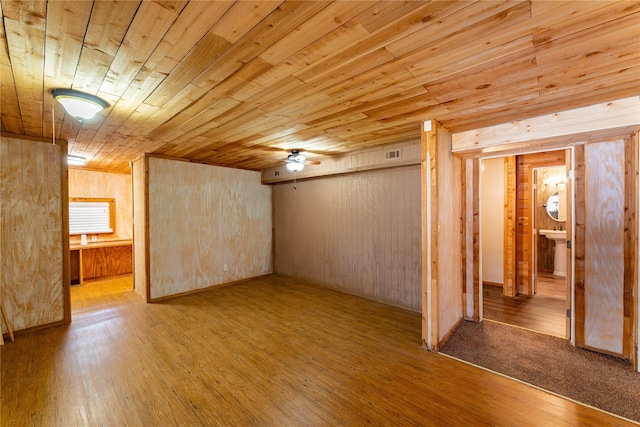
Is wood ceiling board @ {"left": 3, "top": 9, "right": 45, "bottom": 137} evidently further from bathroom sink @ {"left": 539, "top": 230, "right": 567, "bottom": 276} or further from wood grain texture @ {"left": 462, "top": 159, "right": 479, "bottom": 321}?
bathroom sink @ {"left": 539, "top": 230, "right": 567, "bottom": 276}

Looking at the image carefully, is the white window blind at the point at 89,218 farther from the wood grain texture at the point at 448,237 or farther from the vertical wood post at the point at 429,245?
the wood grain texture at the point at 448,237

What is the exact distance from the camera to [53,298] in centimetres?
359

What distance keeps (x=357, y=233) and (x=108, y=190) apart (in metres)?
6.08

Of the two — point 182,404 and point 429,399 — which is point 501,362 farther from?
point 182,404

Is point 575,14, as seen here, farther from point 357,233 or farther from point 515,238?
point 515,238

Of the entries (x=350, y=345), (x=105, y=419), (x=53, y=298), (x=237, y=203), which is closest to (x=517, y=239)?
(x=350, y=345)

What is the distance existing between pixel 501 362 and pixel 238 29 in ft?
11.4

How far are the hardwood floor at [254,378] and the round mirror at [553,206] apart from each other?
5.11 meters

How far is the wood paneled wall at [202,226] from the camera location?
15.3ft

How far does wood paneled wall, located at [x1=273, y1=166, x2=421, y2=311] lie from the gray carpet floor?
1096mm

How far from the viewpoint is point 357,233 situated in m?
4.80

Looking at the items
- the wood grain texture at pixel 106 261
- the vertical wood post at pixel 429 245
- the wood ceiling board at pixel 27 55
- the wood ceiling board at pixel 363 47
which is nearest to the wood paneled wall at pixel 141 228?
the wood grain texture at pixel 106 261

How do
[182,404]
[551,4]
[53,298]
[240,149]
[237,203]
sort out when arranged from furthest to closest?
1. [237,203]
2. [240,149]
3. [53,298]
4. [182,404]
5. [551,4]

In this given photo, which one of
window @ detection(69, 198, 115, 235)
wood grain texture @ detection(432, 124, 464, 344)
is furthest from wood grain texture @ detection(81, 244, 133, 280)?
wood grain texture @ detection(432, 124, 464, 344)
